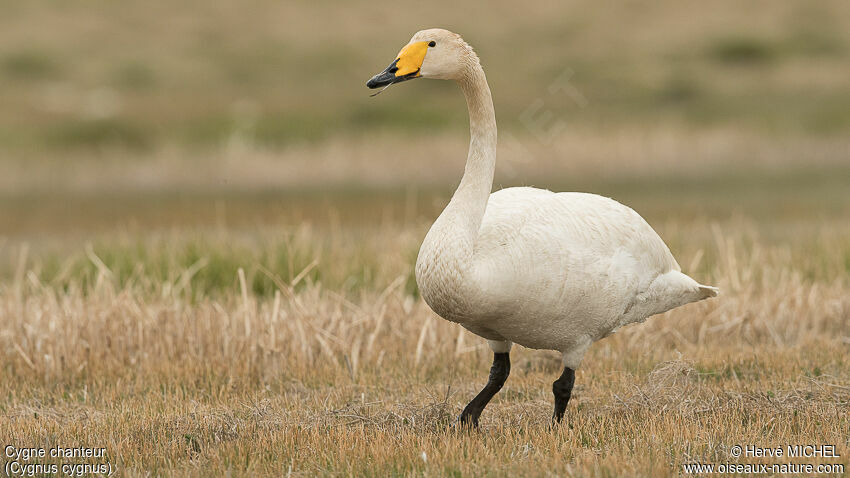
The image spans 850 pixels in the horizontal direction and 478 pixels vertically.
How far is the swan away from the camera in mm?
5477

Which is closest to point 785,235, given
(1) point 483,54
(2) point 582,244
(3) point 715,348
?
(3) point 715,348

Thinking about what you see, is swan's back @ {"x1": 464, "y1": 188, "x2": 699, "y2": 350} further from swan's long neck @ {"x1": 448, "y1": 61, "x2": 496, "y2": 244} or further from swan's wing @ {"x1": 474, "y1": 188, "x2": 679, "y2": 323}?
swan's long neck @ {"x1": 448, "y1": 61, "x2": 496, "y2": 244}

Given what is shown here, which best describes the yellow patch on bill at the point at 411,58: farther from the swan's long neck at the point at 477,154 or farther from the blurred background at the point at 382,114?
the blurred background at the point at 382,114

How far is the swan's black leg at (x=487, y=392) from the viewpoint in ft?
20.1

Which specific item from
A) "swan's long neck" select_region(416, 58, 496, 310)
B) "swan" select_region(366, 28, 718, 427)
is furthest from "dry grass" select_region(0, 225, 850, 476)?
"swan's long neck" select_region(416, 58, 496, 310)

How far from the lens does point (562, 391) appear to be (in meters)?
6.16

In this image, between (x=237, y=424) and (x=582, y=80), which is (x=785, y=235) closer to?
(x=237, y=424)

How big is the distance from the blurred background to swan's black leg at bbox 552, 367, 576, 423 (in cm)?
789

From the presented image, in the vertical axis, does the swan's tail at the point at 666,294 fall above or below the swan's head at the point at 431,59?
below

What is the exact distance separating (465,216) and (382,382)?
6.32 ft

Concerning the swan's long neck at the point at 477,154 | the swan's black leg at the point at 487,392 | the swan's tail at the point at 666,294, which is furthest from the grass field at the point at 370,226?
the swan's long neck at the point at 477,154

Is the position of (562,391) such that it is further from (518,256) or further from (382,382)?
(382,382)

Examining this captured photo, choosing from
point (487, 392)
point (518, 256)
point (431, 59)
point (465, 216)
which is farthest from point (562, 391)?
point (431, 59)

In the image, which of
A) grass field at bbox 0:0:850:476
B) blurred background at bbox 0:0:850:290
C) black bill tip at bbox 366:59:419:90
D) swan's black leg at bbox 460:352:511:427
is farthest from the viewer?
blurred background at bbox 0:0:850:290
